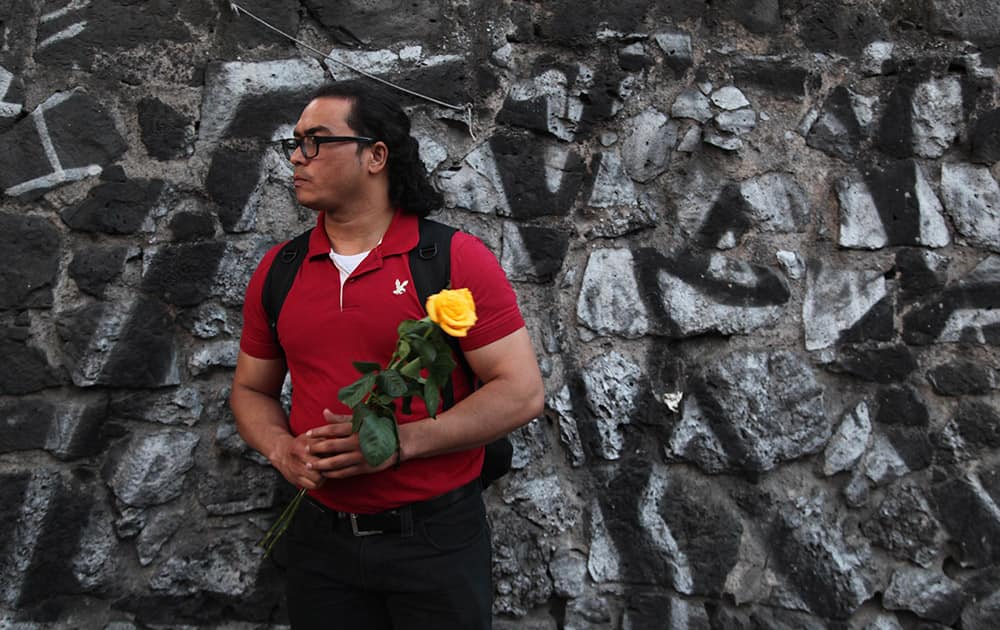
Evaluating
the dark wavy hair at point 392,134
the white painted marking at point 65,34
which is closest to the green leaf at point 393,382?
the dark wavy hair at point 392,134

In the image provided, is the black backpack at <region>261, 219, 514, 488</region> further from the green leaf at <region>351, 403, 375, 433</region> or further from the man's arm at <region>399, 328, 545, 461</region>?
the green leaf at <region>351, 403, 375, 433</region>

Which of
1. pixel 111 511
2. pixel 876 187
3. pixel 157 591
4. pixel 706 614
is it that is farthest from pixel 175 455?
pixel 876 187

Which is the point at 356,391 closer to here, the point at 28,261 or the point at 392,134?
the point at 392,134

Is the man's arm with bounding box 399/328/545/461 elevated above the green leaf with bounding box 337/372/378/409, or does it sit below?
below

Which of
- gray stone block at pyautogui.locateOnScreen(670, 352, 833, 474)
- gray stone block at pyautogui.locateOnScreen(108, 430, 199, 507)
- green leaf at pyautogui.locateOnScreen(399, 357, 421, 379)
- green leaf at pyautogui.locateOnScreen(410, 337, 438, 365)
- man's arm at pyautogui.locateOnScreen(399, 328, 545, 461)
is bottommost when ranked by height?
gray stone block at pyautogui.locateOnScreen(108, 430, 199, 507)

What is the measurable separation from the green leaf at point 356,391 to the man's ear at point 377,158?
1.69 feet

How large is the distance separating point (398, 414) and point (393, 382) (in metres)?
0.20

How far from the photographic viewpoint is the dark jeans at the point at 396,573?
1.81 m

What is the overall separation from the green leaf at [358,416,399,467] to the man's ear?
0.58 meters

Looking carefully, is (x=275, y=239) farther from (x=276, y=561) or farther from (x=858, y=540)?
(x=858, y=540)

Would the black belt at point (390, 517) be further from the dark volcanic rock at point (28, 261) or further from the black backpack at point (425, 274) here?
the dark volcanic rock at point (28, 261)

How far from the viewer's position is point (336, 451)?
1718 millimetres

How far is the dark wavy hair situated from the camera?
1.91 metres

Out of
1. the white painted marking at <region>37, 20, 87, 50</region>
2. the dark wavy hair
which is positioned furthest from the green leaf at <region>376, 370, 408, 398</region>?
the white painted marking at <region>37, 20, 87, 50</region>
